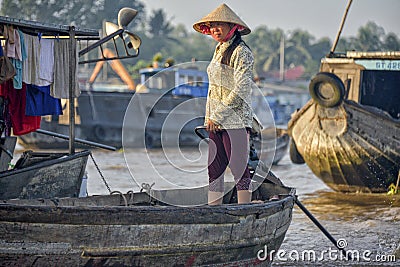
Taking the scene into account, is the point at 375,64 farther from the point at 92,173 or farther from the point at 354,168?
the point at 92,173

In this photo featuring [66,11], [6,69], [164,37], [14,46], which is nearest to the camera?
[6,69]

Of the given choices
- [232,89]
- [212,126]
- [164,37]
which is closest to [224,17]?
[232,89]

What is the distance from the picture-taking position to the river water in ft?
21.6

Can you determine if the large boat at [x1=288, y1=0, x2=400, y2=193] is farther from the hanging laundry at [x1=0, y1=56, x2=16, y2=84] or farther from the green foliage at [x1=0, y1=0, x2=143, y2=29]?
the green foliage at [x1=0, y1=0, x2=143, y2=29]

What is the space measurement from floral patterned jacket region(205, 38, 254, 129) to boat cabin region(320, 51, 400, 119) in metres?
4.96

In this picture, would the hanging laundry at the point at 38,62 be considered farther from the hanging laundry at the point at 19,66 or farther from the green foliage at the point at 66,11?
the green foliage at the point at 66,11

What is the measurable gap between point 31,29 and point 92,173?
7.03 meters

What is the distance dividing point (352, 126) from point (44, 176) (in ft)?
15.4

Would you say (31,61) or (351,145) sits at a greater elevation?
(31,61)

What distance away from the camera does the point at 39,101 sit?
689 cm

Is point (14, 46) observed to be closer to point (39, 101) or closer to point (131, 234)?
point (39, 101)

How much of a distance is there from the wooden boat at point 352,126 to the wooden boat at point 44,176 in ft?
13.6

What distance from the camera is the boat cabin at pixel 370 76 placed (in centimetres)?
977

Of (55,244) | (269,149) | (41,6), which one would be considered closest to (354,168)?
(269,149)
